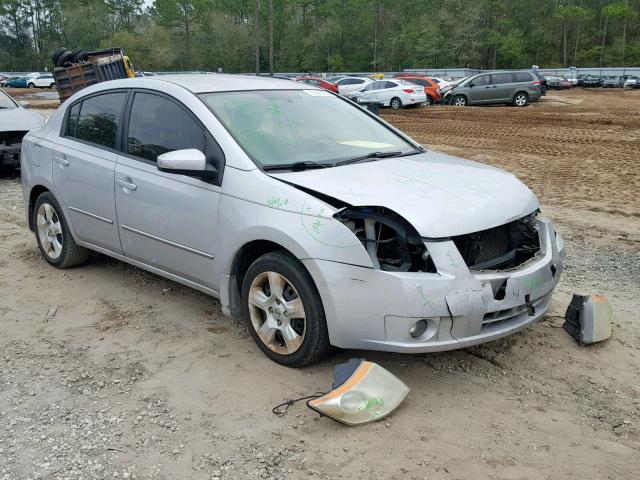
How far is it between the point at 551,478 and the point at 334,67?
9606cm

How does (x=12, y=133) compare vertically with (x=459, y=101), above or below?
below

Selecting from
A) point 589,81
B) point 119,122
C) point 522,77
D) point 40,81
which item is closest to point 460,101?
point 522,77

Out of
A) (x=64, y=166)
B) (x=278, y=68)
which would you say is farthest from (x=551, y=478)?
(x=278, y=68)

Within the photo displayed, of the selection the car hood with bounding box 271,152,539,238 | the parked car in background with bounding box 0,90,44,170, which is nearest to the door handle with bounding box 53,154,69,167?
the car hood with bounding box 271,152,539,238

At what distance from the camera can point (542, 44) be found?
8562 centimetres

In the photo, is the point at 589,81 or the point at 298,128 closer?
the point at 298,128

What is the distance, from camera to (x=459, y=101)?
29.1m

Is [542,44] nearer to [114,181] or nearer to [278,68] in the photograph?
[278,68]

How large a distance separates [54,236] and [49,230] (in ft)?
0.29

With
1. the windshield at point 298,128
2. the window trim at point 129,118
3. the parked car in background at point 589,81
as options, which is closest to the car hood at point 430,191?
the windshield at point 298,128

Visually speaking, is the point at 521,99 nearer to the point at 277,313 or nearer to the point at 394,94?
the point at 394,94

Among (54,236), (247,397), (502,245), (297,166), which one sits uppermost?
(297,166)

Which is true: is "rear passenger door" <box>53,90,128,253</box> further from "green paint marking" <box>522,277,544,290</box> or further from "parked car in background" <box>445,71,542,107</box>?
"parked car in background" <box>445,71,542,107</box>

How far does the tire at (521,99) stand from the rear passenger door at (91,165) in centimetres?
2522
